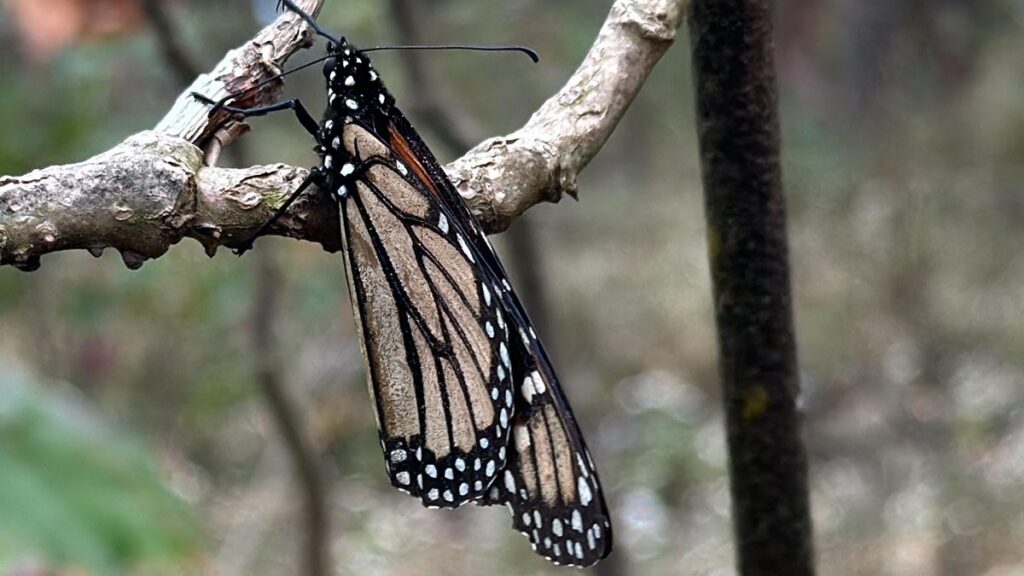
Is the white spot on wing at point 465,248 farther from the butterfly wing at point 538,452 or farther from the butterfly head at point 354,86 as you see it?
the butterfly head at point 354,86

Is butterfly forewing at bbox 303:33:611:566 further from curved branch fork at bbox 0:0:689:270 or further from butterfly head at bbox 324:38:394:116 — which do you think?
curved branch fork at bbox 0:0:689:270

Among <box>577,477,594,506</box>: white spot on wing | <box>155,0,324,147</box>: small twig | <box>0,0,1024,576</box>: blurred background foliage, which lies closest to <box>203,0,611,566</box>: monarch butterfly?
<box>577,477,594,506</box>: white spot on wing

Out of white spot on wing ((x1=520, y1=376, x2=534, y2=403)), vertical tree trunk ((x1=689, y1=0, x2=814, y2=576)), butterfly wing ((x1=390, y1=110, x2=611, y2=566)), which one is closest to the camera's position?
vertical tree trunk ((x1=689, y1=0, x2=814, y2=576))

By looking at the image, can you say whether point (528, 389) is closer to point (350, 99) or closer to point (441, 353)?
point (441, 353)

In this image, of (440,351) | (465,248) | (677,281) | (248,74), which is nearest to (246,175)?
(248,74)

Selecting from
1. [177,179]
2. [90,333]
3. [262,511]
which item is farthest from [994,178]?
[177,179]

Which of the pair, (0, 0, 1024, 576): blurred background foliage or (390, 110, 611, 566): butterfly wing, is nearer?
(390, 110, 611, 566): butterfly wing

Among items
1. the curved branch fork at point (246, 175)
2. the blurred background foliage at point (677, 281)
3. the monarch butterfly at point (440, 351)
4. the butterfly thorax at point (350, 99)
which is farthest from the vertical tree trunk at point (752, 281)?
the blurred background foliage at point (677, 281)
